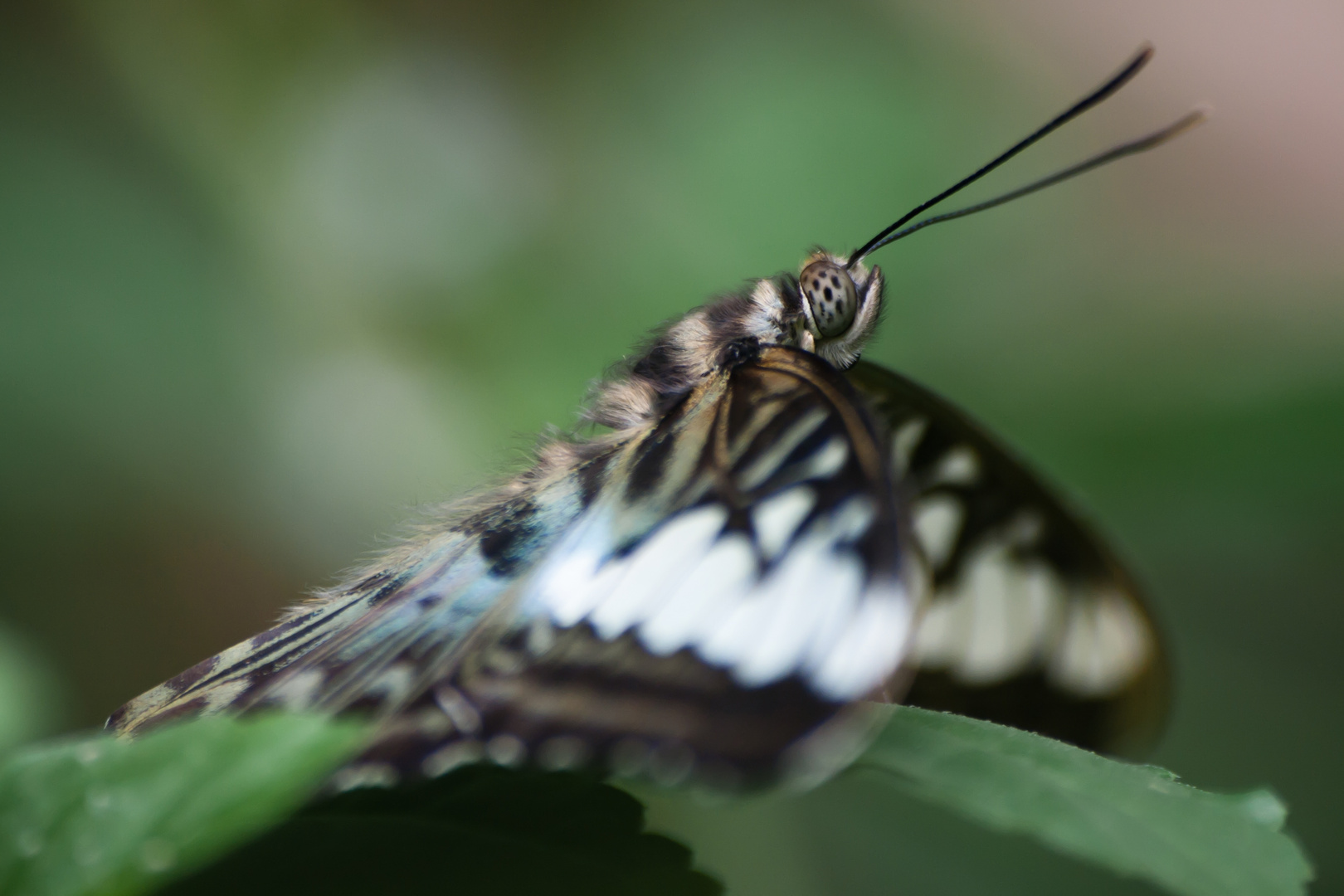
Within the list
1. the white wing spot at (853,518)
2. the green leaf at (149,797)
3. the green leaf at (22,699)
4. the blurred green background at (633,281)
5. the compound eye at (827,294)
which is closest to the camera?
the green leaf at (149,797)

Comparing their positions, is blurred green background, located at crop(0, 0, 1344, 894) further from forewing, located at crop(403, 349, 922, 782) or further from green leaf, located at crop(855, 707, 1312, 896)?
green leaf, located at crop(855, 707, 1312, 896)

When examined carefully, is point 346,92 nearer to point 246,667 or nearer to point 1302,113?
point 246,667

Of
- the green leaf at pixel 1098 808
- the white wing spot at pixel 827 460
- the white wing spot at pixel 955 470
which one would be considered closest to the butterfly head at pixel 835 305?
the white wing spot at pixel 955 470

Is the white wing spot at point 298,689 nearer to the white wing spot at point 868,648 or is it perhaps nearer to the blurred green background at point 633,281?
the white wing spot at point 868,648

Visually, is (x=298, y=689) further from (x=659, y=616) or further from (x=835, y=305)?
(x=835, y=305)

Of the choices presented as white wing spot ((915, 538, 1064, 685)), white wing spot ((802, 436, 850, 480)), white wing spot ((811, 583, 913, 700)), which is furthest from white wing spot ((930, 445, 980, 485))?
white wing spot ((811, 583, 913, 700))

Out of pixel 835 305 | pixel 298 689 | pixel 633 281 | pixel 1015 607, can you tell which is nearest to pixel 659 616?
pixel 298 689

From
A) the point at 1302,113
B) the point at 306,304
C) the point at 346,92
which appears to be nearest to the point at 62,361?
the point at 306,304
